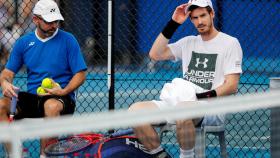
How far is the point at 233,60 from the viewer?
7332mm

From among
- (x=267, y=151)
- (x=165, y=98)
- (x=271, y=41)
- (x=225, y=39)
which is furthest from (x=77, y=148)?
(x=271, y=41)

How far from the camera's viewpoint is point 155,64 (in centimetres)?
1260

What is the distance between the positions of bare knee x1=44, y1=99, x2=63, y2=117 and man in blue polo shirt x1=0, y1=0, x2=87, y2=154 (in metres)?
0.05

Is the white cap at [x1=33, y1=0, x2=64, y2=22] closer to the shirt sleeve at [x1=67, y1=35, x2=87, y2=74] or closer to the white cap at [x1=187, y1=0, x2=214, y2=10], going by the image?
the shirt sleeve at [x1=67, y1=35, x2=87, y2=74]

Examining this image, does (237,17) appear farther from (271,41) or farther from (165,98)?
(165,98)

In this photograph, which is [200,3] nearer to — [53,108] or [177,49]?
[177,49]

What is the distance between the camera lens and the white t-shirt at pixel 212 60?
24.1 ft

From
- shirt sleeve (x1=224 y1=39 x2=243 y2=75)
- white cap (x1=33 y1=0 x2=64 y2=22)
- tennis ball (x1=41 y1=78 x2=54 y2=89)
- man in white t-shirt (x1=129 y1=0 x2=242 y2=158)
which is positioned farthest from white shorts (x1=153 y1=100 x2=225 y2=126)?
white cap (x1=33 y1=0 x2=64 y2=22)

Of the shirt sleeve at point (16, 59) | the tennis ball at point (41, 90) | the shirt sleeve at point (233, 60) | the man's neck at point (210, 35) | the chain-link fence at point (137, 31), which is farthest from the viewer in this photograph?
the chain-link fence at point (137, 31)

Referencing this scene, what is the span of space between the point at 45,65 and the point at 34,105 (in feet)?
1.10

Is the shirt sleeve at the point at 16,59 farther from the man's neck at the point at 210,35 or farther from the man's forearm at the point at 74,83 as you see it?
the man's neck at the point at 210,35

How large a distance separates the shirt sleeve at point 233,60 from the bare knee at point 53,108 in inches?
47.9

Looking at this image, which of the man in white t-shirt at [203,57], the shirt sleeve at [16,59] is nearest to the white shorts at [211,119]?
the man in white t-shirt at [203,57]

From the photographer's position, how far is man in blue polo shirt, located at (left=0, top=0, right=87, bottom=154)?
25.6ft
